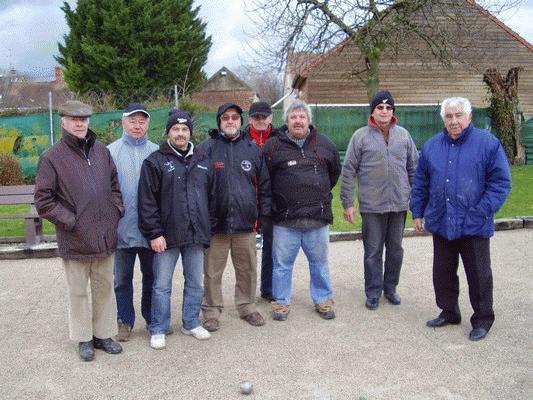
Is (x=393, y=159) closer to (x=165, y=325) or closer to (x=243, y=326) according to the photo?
(x=243, y=326)

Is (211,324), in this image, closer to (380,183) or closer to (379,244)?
(379,244)

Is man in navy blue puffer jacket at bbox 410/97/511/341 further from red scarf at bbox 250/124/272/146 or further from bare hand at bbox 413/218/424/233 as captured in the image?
red scarf at bbox 250/124/272/146

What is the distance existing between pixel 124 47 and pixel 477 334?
74.7 ft

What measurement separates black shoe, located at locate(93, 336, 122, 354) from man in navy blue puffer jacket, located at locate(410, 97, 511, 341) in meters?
2.61

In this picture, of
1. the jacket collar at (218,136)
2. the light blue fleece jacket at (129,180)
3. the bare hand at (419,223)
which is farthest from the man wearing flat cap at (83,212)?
Answer: the bare hand at (419,223)

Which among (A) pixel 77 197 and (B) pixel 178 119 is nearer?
(A) pixel 77 197

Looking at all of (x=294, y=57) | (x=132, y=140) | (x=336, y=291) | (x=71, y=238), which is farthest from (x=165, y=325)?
(x=294, y=57)

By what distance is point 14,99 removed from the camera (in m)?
37.2

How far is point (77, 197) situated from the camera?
4305 millimetres

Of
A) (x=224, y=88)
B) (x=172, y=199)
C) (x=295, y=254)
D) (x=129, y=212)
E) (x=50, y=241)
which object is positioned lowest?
(x=50, y=241)

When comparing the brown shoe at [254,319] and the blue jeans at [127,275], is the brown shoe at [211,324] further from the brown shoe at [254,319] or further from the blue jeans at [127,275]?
the blue jeans at [127,275]

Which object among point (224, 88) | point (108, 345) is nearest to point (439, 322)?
point (108, 345)

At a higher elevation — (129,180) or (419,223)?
(129,180)

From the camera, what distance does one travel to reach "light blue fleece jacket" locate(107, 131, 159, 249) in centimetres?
471
